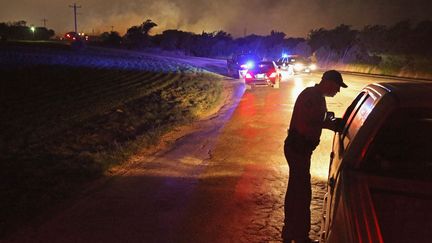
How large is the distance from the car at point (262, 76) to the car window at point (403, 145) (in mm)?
19846

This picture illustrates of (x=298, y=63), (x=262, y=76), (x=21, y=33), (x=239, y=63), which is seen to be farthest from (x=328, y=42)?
(x=21, y=33)

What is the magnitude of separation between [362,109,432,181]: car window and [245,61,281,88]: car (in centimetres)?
1985

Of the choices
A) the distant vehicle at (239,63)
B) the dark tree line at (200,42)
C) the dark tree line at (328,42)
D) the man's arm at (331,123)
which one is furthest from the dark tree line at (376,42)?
the man's arm at (331,123)

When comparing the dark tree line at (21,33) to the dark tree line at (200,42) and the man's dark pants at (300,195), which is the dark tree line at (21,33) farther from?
the man's dark pants at (300,195)

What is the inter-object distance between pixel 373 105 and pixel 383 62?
4891cm

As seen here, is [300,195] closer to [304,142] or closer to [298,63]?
[304,142]

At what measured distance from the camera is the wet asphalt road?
495 centimetres

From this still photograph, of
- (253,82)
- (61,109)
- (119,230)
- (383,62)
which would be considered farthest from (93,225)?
(383,62)

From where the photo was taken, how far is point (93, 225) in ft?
16.9

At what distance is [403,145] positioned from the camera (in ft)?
10.3

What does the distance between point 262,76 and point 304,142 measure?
18859mm

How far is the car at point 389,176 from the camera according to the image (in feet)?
8.04

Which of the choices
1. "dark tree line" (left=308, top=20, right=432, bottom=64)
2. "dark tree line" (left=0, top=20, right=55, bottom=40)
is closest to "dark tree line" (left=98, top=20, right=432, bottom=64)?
"dark tree line" (left=308, top=20, right=432, bottom=64)

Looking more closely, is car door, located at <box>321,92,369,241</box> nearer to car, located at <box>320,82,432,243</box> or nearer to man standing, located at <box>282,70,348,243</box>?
car, located at <box>320,82,432,243</box>
